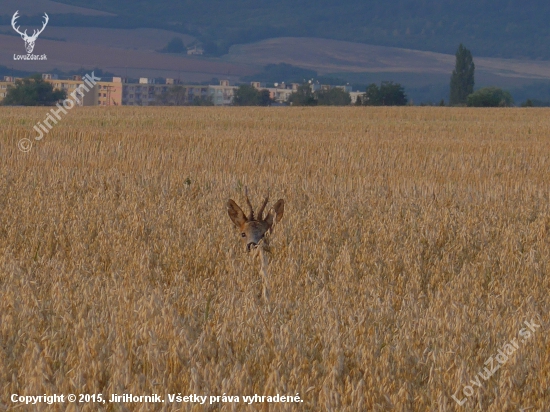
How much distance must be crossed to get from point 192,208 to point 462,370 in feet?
15.0

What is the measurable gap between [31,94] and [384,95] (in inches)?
1628

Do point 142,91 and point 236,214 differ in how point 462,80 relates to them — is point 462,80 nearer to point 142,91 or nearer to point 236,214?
point 142,91

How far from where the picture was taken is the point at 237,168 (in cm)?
1271

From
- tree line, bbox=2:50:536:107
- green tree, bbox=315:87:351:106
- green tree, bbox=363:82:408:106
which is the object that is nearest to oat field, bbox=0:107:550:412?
tree line, bbox=2:50:536:107

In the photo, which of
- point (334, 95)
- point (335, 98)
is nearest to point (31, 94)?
point (335, 98)

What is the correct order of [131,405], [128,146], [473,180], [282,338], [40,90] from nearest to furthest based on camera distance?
[131,405] → [282,338] → [473,180] → [128,146] → [40,90]

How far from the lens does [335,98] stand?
336 feet

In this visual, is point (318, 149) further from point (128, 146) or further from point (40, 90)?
point (40, 90)

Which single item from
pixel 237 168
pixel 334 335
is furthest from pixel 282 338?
pixel 237 168

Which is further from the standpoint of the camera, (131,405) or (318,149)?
(318,149)

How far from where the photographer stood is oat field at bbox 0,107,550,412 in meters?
3.61

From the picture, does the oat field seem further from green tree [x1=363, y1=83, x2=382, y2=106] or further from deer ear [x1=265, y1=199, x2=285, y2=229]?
green tree [x1=363, y1=83, x2=382, y2=106]

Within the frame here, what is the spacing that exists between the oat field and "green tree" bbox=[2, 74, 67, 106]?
8188 centimetres

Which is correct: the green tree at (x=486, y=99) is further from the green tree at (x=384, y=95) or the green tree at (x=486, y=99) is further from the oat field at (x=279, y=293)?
the oat field at (x=279, y=293)
